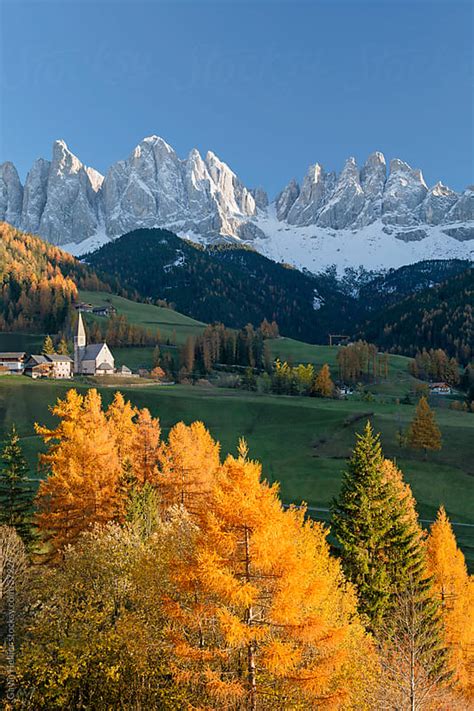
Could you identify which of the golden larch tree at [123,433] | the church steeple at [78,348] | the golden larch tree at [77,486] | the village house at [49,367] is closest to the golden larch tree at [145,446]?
the golden larch tree at [123,433]

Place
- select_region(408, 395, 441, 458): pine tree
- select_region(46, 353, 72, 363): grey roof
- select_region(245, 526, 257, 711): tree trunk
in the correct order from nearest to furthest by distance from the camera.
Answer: select_region(245, 526, 257, 711): tree trunk
select_region(408, 395, 441, 458): pine tree
select_region(46, 353, 72, 363): grey roof

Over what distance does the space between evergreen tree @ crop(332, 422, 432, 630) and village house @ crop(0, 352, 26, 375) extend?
415 ft

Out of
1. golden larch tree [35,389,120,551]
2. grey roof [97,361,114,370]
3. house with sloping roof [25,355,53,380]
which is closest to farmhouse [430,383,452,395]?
grey roof [97,361,114,370]

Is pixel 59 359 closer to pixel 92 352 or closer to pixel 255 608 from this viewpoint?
pixel 92 352

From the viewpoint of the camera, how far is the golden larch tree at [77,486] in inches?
1617

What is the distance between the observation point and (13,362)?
14750cm

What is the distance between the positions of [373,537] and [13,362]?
135 m

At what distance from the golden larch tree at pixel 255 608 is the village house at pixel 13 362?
137 meters

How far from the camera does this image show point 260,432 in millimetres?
100312

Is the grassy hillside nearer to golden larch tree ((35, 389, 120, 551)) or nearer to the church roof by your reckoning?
the church roof

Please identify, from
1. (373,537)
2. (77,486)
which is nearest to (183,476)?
(77,486)

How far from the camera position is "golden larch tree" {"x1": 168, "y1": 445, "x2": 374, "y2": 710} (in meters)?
17.4

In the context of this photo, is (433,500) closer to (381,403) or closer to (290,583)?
(381,403)

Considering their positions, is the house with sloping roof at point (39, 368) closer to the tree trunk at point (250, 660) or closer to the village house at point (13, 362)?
the village house at point (13, 362)
